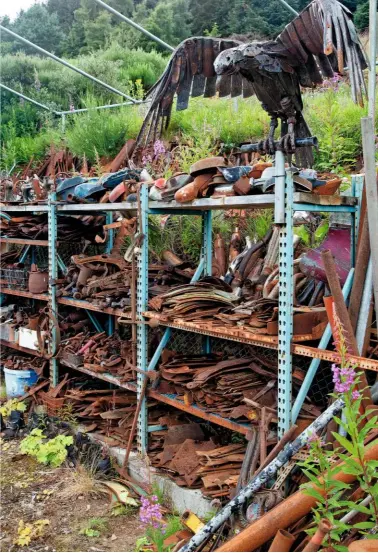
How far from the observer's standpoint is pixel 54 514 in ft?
14.0

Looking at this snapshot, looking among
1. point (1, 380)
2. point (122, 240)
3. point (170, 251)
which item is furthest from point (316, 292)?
point (1, 380)

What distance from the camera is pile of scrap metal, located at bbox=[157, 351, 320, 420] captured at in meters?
3.58

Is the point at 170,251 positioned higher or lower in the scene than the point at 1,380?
higher

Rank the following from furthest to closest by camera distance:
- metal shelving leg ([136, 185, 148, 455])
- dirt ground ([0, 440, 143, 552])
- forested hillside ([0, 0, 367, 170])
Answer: forested hillside ([0, 0, 367, 170]) < metal shelving leg ([136, 185, 148, 455]) < dirt ground ([0, 440, 143, 552])

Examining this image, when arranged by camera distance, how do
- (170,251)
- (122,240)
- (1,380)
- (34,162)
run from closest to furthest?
(170,251), (122,240), (1,380), (34,162)

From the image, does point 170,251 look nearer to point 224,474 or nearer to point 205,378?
point 205,378

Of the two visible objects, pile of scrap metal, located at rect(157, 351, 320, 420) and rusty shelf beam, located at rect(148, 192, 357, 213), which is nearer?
rusty shelf beam, located at rect(148, 192, 357, 213)

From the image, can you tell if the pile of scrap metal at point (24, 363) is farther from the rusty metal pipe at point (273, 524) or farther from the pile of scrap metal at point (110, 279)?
the rusty metal pipe at point (273, 524)

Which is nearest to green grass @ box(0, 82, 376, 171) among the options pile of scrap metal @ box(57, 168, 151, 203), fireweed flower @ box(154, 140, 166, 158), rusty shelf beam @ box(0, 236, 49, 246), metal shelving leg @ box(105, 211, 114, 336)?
fireweed flower @ box(154, 140, 166, 158)

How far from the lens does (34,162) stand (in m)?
10.7

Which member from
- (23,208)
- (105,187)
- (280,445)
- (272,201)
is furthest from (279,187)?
(23,208)

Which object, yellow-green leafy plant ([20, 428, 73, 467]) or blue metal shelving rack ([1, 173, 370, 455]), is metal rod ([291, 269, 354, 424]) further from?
yellow-green leafy plant ([20, 428, 73, 467])

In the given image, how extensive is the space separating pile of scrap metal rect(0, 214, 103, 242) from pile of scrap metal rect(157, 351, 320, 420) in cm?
258

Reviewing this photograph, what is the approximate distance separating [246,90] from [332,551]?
320 cm
